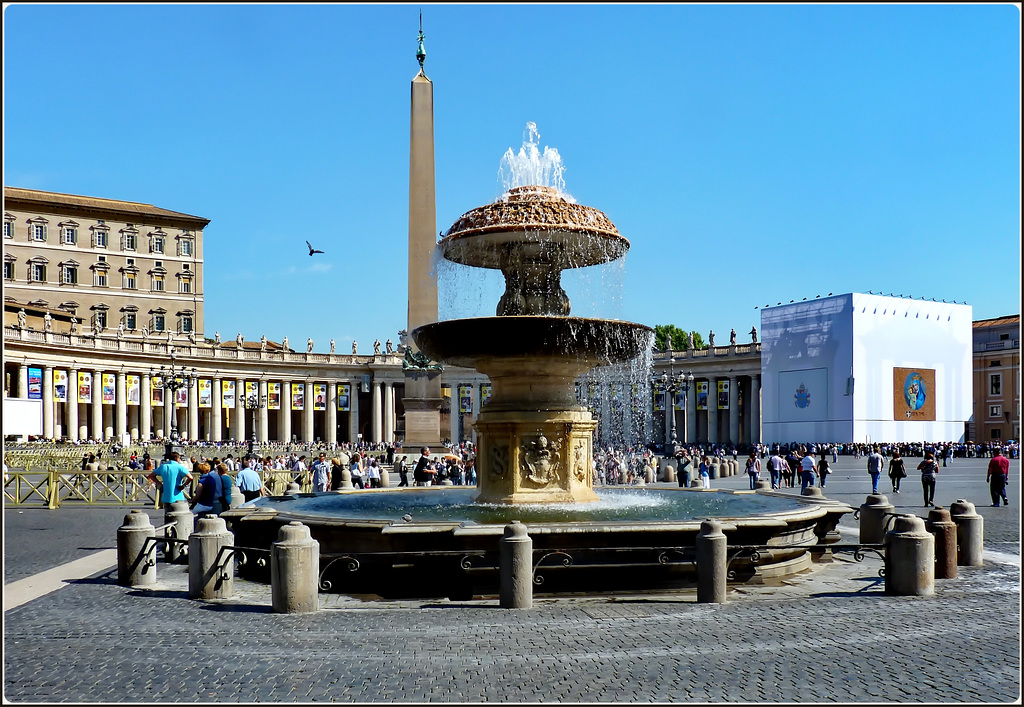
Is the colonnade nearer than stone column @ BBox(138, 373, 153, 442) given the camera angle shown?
Yes

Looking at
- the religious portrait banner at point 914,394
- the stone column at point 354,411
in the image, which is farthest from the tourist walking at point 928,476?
the stone column at point 354,411

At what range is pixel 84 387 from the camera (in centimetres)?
7431

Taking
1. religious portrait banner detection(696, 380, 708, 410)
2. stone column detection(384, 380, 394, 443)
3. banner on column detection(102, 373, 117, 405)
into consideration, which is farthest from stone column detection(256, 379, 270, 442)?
religious portrait banner detection(696, 380, 708, 410)

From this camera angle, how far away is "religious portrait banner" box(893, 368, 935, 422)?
5862 centimetres

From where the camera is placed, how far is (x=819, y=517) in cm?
1305

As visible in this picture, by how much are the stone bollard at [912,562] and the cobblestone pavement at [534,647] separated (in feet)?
0.70

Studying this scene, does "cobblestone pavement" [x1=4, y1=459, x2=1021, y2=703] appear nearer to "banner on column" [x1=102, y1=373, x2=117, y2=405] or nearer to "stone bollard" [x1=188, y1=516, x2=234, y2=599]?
"stone bollard" [x1=188, y1=516, x2=234, y2=599]

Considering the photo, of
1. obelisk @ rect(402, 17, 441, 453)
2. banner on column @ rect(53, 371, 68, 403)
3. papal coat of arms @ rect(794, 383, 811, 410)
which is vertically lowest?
papal coat of arms @ rect(794, 383, 811, 410)

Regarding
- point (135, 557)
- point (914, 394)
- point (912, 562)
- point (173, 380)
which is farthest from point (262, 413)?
point (912, 562)

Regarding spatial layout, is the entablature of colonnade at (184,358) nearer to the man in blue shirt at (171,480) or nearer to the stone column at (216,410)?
the stone column at (216,410)

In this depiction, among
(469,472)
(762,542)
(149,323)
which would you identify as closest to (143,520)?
(762,542)

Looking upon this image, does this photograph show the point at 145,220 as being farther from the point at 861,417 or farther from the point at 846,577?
the point at 846,577

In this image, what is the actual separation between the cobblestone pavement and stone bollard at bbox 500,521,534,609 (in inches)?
8.4

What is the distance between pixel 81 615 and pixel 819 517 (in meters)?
9.55
